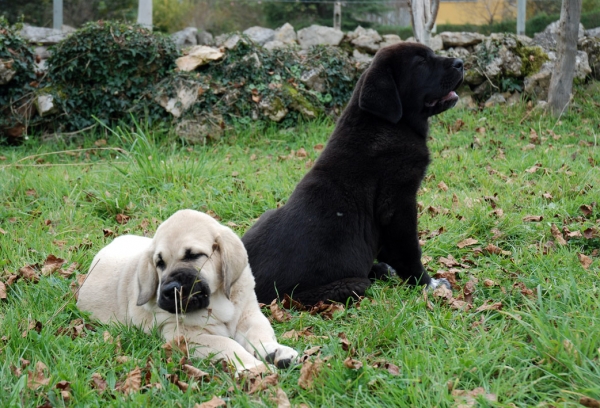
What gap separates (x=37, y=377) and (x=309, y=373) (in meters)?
1.37

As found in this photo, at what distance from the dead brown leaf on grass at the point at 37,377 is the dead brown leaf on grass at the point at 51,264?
1.75 metres

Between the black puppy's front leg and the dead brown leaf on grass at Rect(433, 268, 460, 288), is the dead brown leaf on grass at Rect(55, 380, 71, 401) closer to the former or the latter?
the black puppy's front leg

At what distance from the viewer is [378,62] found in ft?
16.4

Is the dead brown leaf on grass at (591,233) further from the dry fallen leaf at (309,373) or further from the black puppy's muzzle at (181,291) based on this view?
the black puppy's muzzle at (181,291)

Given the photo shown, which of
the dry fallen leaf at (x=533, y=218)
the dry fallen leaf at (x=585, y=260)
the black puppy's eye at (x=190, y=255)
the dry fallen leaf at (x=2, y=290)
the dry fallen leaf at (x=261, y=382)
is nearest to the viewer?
the dry fallen leaf at (x=261, y=382)

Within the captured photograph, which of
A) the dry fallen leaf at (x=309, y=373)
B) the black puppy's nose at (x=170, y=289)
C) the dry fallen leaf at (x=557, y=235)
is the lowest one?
the dry fallen leaf at (x=309, y=373)

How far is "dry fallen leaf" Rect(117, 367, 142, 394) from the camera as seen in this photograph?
10.5 feet

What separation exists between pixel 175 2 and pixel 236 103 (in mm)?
10212

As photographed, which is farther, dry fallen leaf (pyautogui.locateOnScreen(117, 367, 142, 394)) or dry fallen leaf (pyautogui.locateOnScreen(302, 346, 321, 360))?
dry fallen leaf (pyautogui.locateOnScreen(302, 346, 321, 360))

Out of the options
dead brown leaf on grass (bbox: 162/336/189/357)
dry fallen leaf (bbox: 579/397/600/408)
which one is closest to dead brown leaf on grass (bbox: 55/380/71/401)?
dead brown leaf on grass (bbox: 162/336/189/357)

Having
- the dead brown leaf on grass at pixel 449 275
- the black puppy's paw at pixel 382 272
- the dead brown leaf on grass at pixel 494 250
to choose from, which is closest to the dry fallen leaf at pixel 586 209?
the dead brown leaf on grass at pixel 494 250

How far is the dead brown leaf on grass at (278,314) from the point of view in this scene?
166 inches

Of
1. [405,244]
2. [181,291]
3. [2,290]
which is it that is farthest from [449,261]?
[2,290]

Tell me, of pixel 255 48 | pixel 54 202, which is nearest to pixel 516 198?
pixel 54 202
